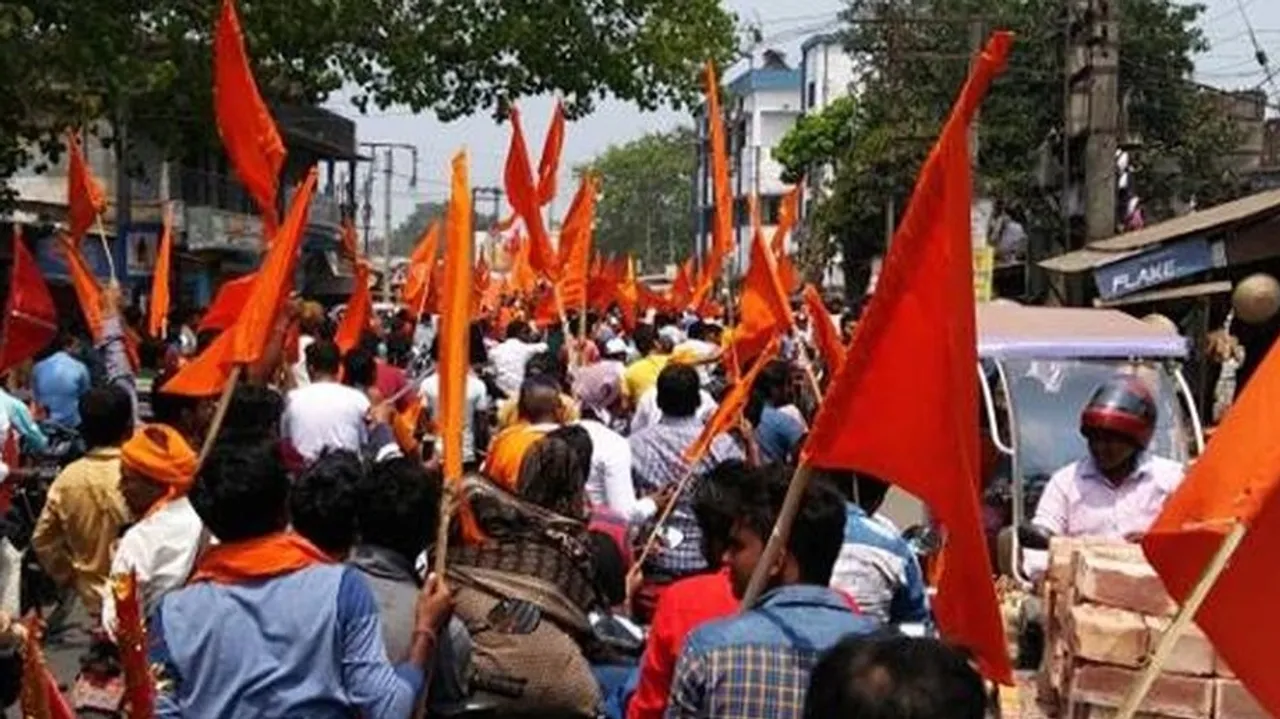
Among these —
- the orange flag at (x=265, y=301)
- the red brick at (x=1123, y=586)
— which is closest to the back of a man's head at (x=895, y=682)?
the red brick at (x=1123, y=586)

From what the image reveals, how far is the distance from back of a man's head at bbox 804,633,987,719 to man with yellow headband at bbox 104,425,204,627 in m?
3.17

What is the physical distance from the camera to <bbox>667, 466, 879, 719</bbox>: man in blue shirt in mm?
3857

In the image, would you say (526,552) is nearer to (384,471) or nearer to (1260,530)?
(384,471)

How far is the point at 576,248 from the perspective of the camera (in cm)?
1912

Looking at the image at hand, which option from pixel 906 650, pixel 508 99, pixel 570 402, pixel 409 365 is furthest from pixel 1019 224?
pixel 906 650

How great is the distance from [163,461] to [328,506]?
1.13m

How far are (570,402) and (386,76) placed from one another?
40.1ft

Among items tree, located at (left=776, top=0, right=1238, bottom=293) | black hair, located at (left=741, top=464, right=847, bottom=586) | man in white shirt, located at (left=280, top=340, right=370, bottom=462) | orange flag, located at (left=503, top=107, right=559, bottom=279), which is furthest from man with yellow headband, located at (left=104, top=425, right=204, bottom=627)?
tree, located at (left=776, top=0, right=1238, bottom=293)

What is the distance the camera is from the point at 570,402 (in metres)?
11.0

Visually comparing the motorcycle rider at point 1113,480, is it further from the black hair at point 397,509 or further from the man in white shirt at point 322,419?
the man in white shirt at point 322,419

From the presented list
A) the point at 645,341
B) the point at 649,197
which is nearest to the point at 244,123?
the point at 645,341

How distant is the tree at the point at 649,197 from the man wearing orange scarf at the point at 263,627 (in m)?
123

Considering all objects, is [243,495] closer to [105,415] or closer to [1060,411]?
[105,415]

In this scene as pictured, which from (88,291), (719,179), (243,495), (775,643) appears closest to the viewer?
(775,643)
